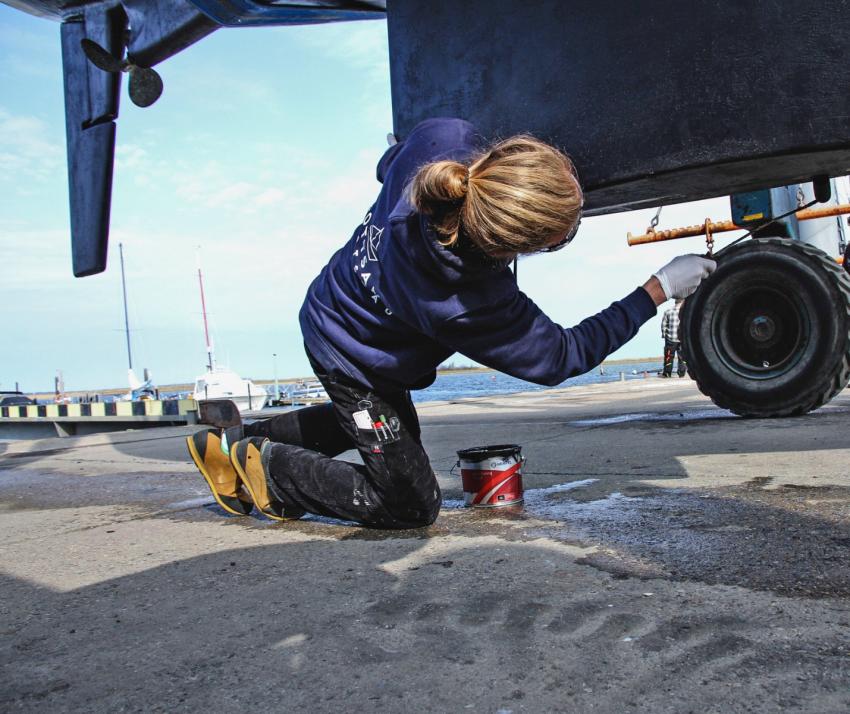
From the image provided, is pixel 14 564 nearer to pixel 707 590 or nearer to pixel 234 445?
pixel 234 445

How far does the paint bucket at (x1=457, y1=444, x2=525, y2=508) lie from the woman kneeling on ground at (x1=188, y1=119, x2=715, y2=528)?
0.80 feet

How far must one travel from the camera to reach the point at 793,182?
212cm

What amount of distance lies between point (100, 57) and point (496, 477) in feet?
9.01

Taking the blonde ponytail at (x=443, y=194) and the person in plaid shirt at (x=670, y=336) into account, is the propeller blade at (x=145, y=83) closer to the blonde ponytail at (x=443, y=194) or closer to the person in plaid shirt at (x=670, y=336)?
the blonde ponytail at (x=443, y=194)

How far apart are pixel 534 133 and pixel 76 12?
287 cm

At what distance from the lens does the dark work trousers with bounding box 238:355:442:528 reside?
7.64 ft

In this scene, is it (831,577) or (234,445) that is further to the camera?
(234,445)

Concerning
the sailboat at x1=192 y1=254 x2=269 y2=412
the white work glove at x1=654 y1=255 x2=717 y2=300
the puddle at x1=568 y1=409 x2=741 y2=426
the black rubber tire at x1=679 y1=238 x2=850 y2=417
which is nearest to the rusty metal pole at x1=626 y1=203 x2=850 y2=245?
the black rubber tire at x1=679 y1=238 x2=850 y2=417

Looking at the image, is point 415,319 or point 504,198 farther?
point 415,319

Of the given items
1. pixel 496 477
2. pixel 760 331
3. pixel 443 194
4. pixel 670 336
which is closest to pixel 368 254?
pixel 443 194

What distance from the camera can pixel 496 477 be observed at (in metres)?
2.53

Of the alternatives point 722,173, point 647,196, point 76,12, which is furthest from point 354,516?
point 76,12

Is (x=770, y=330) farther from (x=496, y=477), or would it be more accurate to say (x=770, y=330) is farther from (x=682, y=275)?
(x=496, y=477)

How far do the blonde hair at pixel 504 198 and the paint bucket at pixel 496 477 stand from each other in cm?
100
